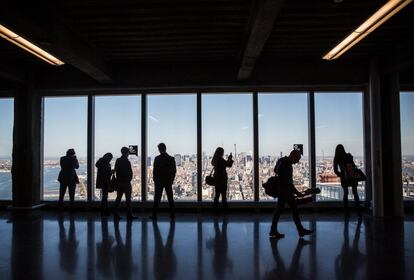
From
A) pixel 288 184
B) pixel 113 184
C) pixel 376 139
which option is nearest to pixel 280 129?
pixel 376 139

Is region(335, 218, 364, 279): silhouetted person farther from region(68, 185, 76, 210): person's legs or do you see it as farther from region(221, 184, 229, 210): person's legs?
region(68, 185, 76, 210): person's legs

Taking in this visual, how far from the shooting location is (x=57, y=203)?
9.30m

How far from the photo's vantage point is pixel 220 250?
5.29 m

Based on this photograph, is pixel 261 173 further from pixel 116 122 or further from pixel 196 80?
pixel 116 122

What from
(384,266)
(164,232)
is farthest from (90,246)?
(384,266)

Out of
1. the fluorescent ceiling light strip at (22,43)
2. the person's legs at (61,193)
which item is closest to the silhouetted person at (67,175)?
the person's legs at (61,193)

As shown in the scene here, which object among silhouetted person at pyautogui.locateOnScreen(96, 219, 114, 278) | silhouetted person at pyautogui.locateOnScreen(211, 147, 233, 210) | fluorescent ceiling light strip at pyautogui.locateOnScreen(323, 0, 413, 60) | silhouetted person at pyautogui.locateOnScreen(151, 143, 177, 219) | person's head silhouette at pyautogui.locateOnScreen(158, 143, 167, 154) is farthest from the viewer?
silhouetted person at pyautogui.locateOnScreen(211, 147, 233, 210)

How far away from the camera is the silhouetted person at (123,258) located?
4270 millimetres

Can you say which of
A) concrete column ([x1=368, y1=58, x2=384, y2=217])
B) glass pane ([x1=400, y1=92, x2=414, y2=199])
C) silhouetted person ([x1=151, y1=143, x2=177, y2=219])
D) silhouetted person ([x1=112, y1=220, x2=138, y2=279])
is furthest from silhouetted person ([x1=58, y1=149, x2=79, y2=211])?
glass pane ([x1=400, y1=92, x2=414, y2=199])

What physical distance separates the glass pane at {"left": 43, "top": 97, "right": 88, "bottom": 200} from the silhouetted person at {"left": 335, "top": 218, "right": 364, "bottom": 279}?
6465 millimetres

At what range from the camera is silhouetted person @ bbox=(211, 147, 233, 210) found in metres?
8.57

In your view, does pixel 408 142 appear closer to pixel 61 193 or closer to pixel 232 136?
pixel 232 136

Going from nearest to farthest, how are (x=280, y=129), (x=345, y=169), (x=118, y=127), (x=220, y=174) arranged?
(x=345, y=169)
(x=220, y=174)
(x=280, y=129)
(x=118, y=127)

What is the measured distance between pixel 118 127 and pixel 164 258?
5094 millimetres
